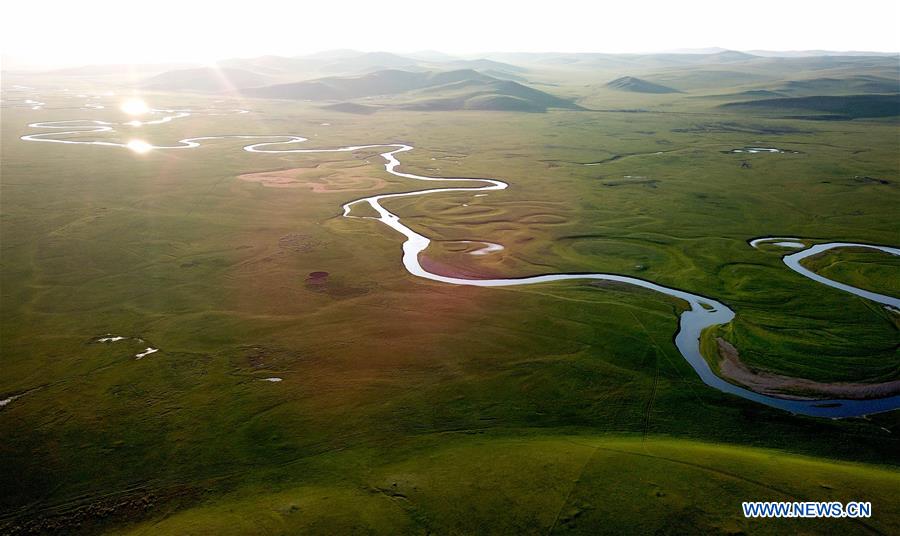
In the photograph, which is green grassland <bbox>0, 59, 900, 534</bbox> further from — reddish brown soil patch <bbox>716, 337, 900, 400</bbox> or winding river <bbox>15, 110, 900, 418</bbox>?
winding river <bbox>15, 110, 900, 418</bbox>

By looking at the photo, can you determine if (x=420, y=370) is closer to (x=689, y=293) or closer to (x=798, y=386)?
(x=798, y=386)

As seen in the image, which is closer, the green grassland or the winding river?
the green grassland

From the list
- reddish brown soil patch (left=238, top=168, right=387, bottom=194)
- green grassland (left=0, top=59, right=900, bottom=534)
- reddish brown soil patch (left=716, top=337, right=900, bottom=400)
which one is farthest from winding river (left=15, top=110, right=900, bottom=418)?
reddish brown soil patch (left=238, top=168, right=387, bottom=194)

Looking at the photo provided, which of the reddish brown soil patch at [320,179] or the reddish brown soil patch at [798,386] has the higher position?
the reddish brown soil patch at [320,179]

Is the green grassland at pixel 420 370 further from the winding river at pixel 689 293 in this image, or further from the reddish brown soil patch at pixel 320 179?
the reddish brown soil patch at pixel 320 179

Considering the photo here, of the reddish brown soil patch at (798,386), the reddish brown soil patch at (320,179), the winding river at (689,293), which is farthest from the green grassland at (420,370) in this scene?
the reddish brown soil patch at (320,179)

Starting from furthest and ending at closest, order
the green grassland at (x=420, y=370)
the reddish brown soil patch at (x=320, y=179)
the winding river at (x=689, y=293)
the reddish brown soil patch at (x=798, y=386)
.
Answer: the reddish brown soil patch at (x=320, y=179) → the reddish brown soil patch at (x=798, y=386) → the winding river at (x=689, y=293) → the green grassland at (x=420, y=370)

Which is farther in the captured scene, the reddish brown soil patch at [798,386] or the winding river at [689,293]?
the reddish brown soil patch at [798,386]

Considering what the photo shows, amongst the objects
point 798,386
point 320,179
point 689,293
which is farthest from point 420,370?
point 320,179

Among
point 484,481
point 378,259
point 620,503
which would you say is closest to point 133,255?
point 378,259
